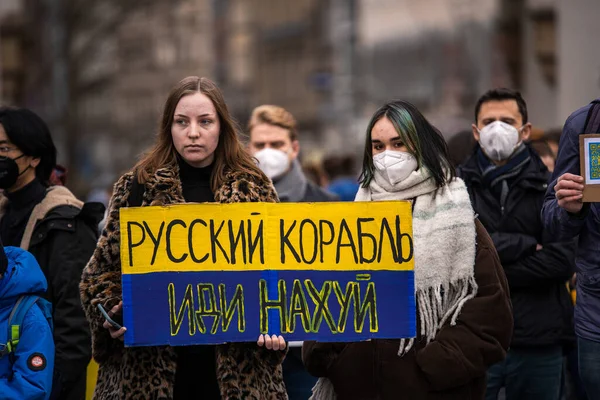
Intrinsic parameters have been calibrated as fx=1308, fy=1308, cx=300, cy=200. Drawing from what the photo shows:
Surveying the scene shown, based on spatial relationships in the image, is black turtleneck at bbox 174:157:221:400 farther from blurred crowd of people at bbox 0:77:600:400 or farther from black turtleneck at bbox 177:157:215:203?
black turtleneck at bbox 177:157:215:203

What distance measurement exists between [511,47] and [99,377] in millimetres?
16215

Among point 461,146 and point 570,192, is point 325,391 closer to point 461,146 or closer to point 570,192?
point 570,192

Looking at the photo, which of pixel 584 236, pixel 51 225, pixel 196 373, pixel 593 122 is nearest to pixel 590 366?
pixel 584 236

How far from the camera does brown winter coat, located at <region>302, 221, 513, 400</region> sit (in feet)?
15.4

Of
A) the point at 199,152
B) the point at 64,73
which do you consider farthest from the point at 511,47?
the point at 199,152

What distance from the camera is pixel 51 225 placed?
228 inches

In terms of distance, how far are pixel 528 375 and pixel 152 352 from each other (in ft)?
7.11

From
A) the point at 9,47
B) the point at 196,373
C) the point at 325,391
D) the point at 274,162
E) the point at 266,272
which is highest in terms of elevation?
the point at 9,47

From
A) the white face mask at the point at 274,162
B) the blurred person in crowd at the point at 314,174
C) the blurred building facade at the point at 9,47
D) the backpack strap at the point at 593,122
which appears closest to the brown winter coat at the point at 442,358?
the backpack strap at the point at 593,122

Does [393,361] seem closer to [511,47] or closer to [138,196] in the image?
[138,196]

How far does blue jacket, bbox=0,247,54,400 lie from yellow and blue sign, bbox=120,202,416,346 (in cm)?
49

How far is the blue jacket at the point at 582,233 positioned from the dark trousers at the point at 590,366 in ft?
0.11

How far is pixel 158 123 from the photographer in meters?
5.15

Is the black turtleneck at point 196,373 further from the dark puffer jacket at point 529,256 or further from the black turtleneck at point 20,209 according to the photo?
the dark puffer jacket at point 529,256
